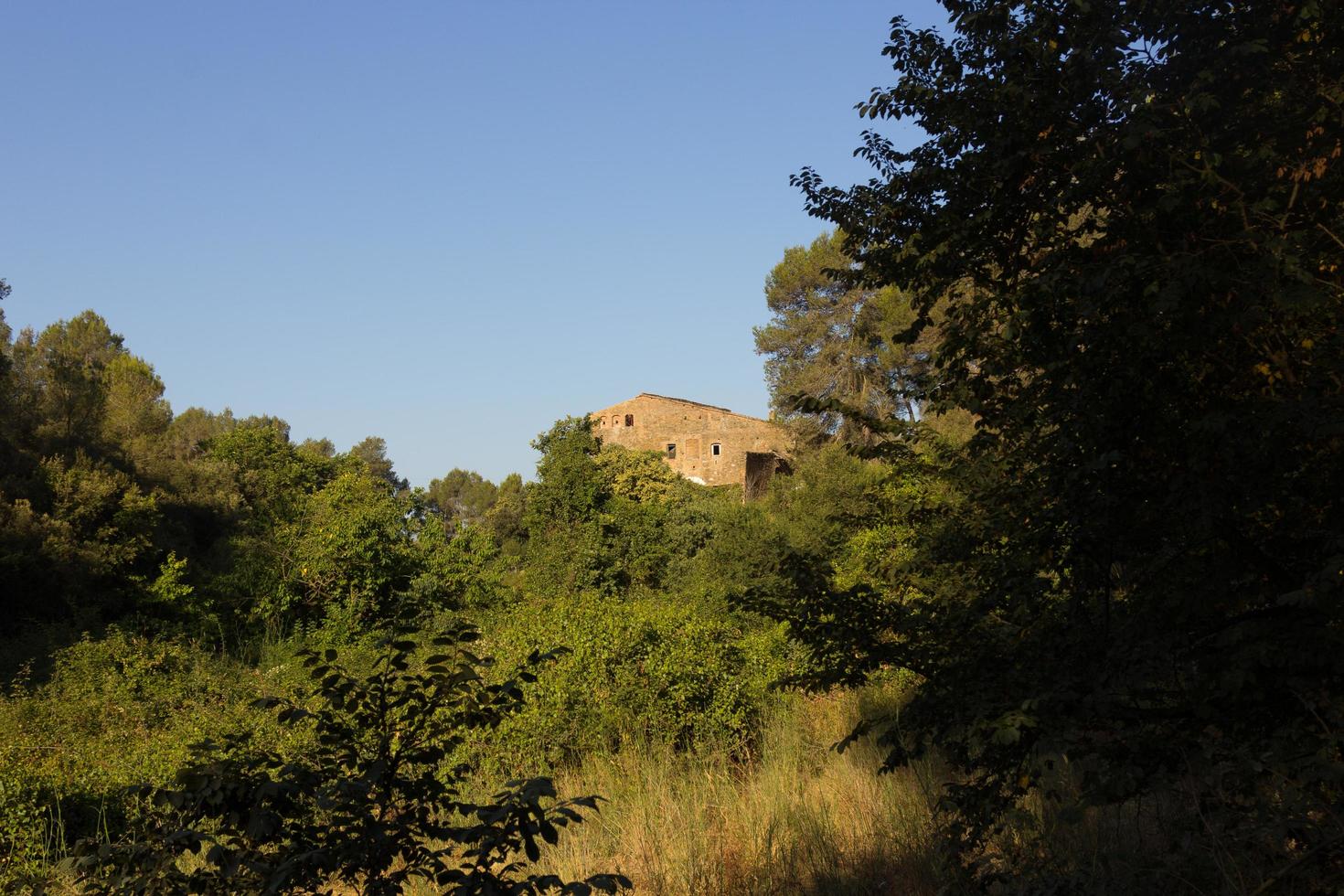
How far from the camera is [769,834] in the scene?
6012 mm

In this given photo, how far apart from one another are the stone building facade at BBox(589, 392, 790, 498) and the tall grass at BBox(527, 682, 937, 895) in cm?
4415

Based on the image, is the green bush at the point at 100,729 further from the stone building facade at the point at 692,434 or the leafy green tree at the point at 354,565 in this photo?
the stone building facade at the point at 692,434

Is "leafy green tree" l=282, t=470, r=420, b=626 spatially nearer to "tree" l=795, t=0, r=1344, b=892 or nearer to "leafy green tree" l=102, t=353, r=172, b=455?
"leafy green tree" l=102, t=353, r=172, b=455

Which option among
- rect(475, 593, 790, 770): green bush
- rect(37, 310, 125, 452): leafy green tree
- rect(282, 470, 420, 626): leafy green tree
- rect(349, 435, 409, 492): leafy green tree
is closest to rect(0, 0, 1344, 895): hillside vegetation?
rect(475, 593, 790, 770): green bush

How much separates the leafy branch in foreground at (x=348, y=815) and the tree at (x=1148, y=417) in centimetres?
190

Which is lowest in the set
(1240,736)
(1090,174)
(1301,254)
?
(1240,736)

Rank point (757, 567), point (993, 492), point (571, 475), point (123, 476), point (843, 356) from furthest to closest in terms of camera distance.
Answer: point (843, 356) < point (571, 475) < point (123, 476) < point (757, 567) < point (993, 492)

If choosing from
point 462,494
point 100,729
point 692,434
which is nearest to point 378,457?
point 462,494

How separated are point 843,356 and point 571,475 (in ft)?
43.8

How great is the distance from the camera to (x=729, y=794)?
784cm

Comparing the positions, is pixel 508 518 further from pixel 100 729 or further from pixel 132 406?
pixel 100 729

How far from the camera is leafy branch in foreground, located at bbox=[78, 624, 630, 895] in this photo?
110 inches

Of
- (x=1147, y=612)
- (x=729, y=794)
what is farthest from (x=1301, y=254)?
(x=729, y=794)

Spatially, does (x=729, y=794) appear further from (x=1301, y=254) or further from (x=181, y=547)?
(x=181, y=547)
